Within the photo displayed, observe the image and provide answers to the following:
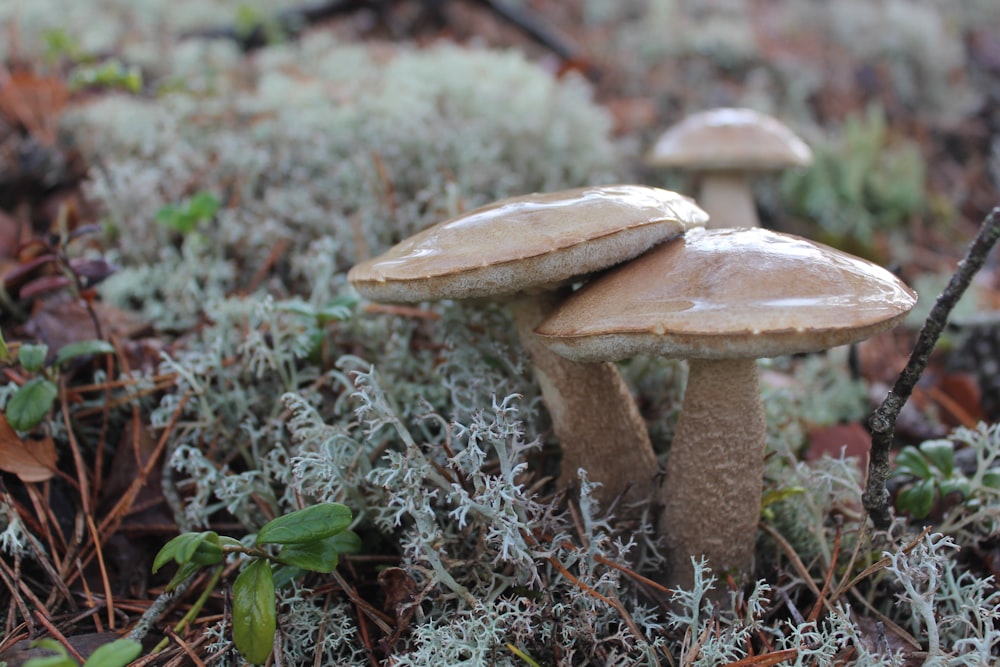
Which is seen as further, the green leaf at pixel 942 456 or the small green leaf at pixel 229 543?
the green leaf at pixel 942 456

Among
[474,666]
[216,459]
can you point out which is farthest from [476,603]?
[216,459]

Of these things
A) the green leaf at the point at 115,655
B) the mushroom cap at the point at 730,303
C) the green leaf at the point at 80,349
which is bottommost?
the green leaf at the point at 115,655

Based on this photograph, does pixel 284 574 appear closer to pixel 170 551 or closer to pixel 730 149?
pixel 170 551

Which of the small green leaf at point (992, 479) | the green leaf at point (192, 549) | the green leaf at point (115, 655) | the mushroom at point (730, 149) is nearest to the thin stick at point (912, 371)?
the small green leaf at point (992, 479)

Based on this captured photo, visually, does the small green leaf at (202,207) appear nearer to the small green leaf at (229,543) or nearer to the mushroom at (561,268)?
the mushroom at (561,268)

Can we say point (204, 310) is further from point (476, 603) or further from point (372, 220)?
point (476, 603)

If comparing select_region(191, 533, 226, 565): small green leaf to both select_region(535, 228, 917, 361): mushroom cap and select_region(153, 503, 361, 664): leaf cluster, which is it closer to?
select_region(153, 503, 361, 664): leaf cluster

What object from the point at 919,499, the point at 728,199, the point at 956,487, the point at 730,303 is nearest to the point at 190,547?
the point at 730,303

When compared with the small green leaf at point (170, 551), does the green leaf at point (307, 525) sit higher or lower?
lower

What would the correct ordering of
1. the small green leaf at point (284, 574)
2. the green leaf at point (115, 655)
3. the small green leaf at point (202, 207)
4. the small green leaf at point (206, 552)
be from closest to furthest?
the green leaf at point (115, 655), the small green leaf at point (206, 552), the small green leaf at point (284, 574), the small green leaf at point (202, 207)
